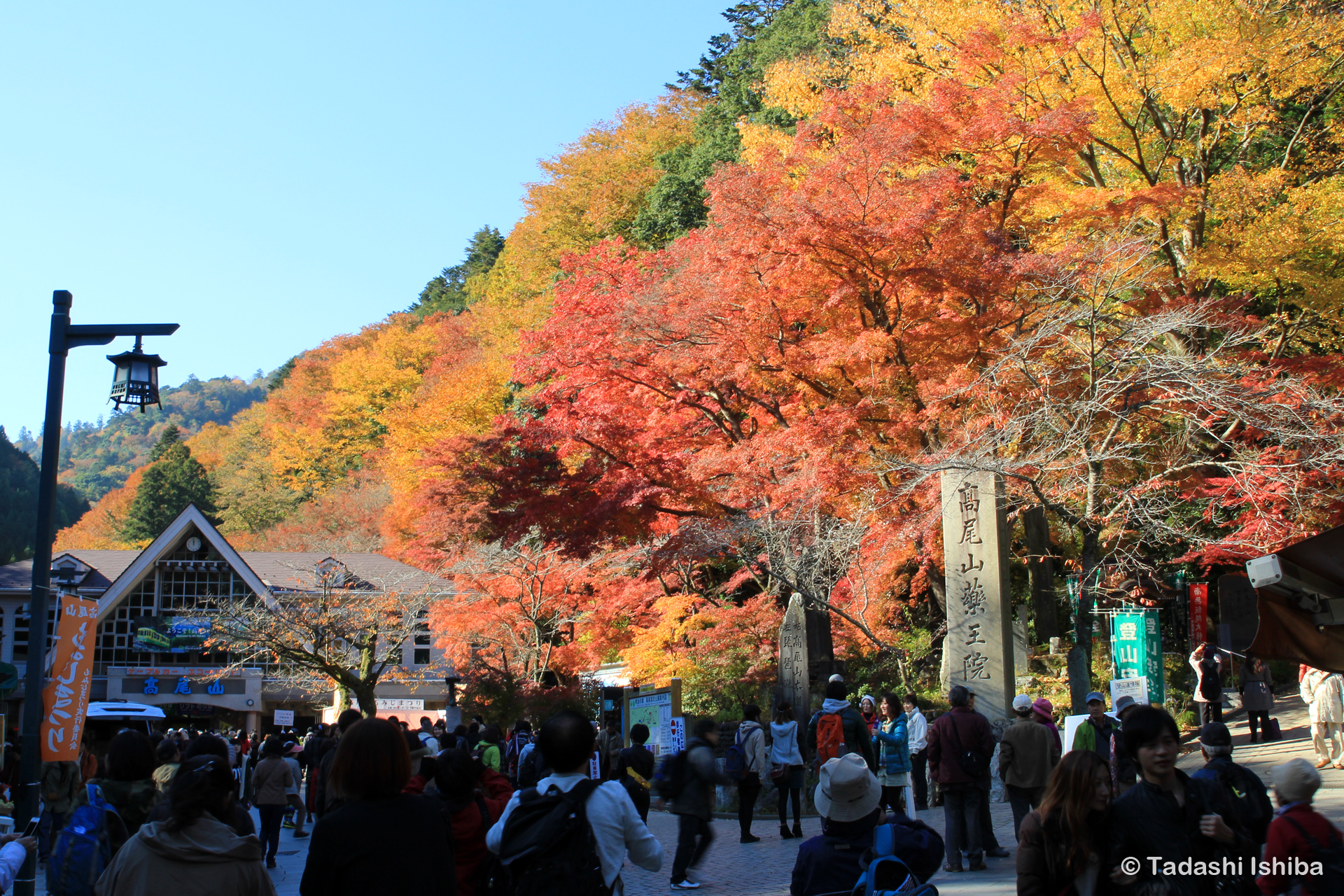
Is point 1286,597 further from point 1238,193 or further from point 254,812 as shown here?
point 254,812

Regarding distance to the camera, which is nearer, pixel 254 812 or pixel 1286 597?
pixel 1286 597

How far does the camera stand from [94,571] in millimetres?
36000

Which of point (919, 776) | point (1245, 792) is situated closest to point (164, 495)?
point (919, 776)

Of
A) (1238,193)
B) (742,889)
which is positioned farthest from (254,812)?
(1238,193)

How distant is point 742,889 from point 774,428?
10.1m

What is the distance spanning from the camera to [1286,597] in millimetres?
6250

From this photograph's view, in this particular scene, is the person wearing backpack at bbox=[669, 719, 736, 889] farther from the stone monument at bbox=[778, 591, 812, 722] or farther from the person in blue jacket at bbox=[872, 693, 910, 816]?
the stone monument at bbox=[778, 591, 812, 722]

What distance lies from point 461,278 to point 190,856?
217 ft

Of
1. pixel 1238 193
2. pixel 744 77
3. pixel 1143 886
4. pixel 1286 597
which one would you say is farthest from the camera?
pixel 744 77

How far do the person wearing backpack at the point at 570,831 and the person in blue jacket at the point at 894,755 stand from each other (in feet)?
19.7

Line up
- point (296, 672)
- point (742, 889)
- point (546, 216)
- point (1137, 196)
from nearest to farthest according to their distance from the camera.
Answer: point (742, 889) → point (1137, 196) → point (296, 672) → point (546, 216)

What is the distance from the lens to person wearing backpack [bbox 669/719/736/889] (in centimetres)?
818

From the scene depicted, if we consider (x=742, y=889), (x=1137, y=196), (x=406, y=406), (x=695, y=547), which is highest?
(x=406, y=406)

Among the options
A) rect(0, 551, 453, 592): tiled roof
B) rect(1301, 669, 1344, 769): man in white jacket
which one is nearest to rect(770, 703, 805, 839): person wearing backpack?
rect(1301, 669, 1344, 769): man in white jacket
